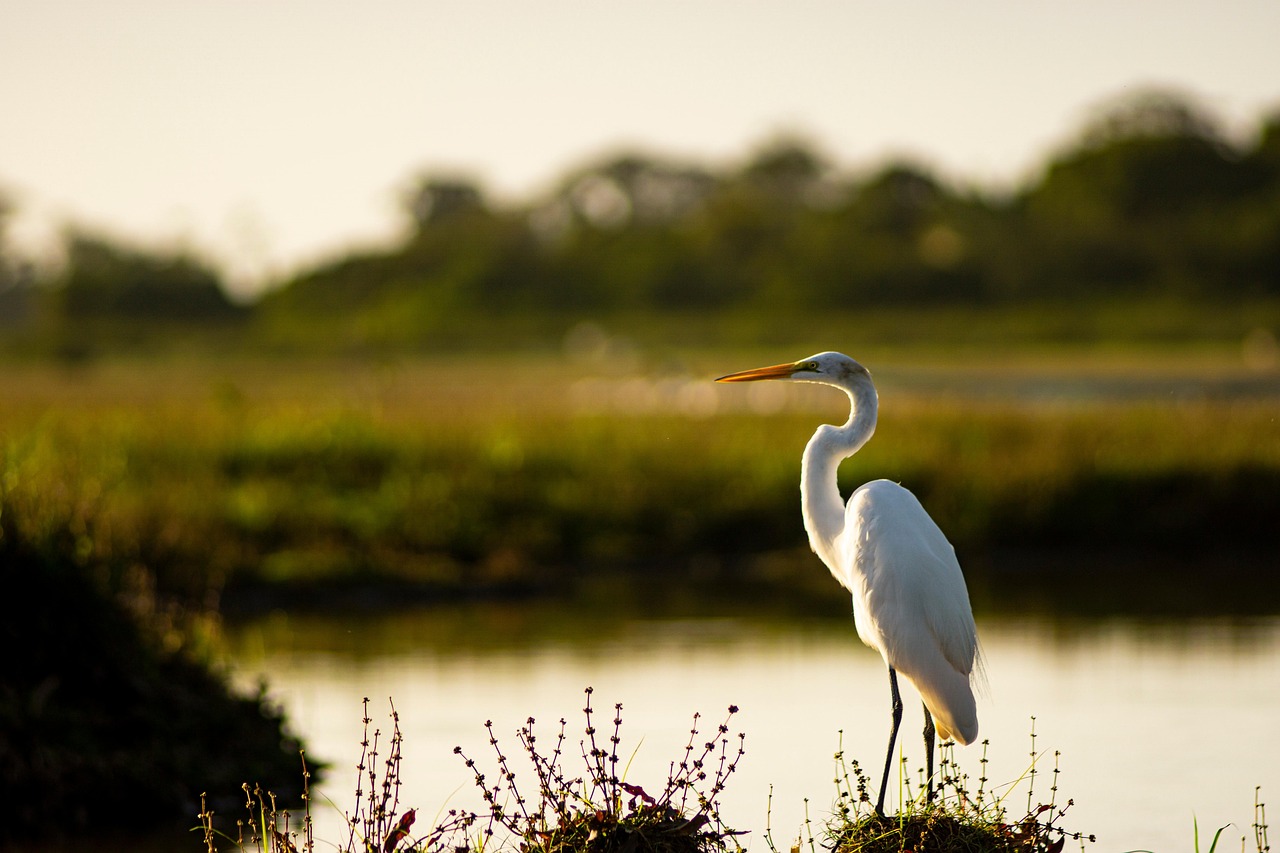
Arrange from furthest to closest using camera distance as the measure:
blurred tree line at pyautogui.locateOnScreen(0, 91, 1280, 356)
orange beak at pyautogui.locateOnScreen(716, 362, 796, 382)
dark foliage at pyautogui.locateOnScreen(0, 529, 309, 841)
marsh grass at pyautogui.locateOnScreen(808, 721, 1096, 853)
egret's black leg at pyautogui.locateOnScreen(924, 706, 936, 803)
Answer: blurred tree line at pyautogui.locateOnScreen(0, 91, 1280, 356), dark foliage at pyautogui.locateOnScreen(0, 529, 309, 841), orange beak at pyautogui.locateOnScreen(716, 362, 796, 382), egret's black leg at pyautogui.locateOnScreen(924, 706, 936, 803), marsh grass at pyautogui.locateOnScreen(808, 721, 1096, 853)

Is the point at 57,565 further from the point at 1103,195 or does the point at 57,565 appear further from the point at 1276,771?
the point at 1103,195

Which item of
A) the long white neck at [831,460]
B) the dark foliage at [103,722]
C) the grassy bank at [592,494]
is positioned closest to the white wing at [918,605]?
the long white neck at [831,460]

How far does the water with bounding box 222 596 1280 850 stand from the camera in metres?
7.18

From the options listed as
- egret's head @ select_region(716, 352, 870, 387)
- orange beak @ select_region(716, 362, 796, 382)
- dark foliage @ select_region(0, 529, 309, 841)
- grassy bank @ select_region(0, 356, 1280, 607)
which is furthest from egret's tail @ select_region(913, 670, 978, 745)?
grassy bank @ select_region(0, 356, 1280, 607)

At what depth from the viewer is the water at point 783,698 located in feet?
23.6

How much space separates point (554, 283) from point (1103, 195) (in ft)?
57.1

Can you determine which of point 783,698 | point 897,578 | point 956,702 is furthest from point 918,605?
point 783,698

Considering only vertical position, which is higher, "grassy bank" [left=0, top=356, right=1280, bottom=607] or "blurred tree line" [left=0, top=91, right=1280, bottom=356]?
"blurred tree line" [left=0, top=91, right=1280, bottom=356]

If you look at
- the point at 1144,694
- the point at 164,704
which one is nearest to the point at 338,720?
the point at 164,704

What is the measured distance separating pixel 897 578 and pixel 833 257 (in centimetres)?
4788

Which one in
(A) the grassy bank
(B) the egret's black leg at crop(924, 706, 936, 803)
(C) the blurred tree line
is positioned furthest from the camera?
(C) the blurred tree line

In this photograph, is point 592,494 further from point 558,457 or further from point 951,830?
point 951,830

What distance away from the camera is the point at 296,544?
1355 cm

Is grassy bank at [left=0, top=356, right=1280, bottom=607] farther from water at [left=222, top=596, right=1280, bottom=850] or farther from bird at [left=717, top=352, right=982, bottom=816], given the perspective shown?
bird at [left=717, top=352, right=982, bottom=816]
